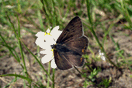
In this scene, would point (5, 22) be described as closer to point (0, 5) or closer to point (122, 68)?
point (0, 5)

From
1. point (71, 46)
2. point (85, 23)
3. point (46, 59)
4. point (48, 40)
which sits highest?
point (85, 23)

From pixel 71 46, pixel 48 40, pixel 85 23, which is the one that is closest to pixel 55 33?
pixel 48 40

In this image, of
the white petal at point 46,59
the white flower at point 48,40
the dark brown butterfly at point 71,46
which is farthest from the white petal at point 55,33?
the white petal at point 46,59

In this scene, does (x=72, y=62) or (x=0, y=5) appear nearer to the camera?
(x=72, y=62)

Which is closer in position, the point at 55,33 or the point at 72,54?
the point at 72,54

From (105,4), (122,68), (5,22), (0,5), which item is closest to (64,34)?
(122,68)

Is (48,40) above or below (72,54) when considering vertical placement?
above

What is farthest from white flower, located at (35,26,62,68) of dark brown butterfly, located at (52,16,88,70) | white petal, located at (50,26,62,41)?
dark brown butterfly, located at (52,16,88,70)

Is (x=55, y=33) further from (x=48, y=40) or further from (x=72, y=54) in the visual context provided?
(x=72, y=54)

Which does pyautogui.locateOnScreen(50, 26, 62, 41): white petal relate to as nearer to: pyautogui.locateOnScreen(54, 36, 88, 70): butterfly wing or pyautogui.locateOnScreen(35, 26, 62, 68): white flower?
pyautogui.locateOnScreen(35, 26, 62, 68): white flower
